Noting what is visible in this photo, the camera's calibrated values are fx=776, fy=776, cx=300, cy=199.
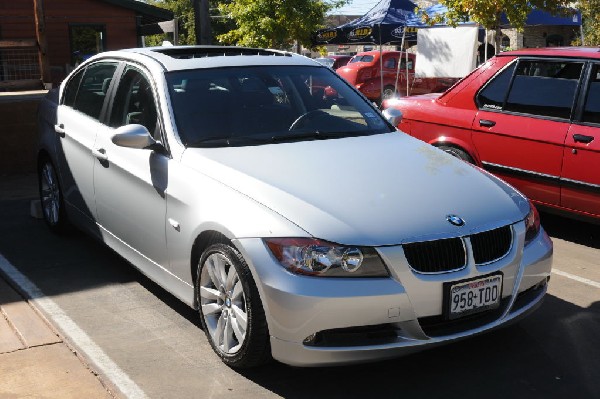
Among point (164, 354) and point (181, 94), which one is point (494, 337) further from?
point (181, 94)

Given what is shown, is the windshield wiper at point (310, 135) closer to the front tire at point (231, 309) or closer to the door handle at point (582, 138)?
the front tire at point (231, 309)

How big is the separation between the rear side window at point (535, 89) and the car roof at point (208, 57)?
2183mm

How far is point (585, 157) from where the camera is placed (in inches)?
249

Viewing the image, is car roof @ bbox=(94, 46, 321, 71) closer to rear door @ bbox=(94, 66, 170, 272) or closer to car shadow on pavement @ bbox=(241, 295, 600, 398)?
rear door @ bbox=(94, 66, 170, 272)

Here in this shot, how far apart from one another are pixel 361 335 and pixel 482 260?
0.72 m

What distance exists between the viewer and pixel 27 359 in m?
4.24

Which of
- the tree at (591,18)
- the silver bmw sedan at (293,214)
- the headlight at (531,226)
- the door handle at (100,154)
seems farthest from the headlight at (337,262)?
the tree at (591,18)

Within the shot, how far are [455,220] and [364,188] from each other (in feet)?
1.68

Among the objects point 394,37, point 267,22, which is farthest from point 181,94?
point 267,22

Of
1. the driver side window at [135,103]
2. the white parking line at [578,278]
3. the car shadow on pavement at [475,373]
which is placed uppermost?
the driver side window at [135,103]

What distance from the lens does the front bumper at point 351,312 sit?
3.57 metres

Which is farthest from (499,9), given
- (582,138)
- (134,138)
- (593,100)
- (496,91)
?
(134,138)

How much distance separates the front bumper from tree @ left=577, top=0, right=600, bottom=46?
2307 centimetres

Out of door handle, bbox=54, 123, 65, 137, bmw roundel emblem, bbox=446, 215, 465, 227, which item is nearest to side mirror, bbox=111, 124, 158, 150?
door handle, bbox=54, 123, 65, 137
